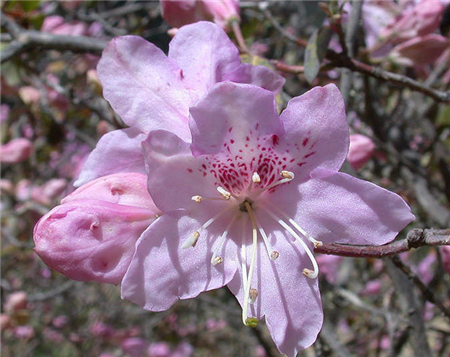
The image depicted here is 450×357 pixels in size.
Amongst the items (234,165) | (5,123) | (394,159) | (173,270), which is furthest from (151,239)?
(5,123)

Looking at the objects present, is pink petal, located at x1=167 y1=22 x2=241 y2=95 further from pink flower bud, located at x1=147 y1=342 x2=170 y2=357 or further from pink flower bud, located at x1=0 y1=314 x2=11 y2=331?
pink flower bud, located at x1=147 y1=342 x2=170 y2=357

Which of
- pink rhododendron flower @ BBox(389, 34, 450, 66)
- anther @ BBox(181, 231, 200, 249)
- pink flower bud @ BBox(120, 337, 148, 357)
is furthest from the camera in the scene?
pink flower bud @ BBox(120, 337, 148, 357)

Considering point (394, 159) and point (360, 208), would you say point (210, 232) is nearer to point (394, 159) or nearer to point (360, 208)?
point (360, 208)

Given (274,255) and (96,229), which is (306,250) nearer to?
(274,255)

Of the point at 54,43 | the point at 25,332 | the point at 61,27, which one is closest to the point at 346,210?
the point at 54,43

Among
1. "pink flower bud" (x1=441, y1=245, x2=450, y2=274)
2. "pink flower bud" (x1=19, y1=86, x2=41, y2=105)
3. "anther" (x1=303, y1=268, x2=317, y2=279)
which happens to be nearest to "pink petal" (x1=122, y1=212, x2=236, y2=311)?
"anther" (x1=303, y1=268, x2=317, y2=279)
